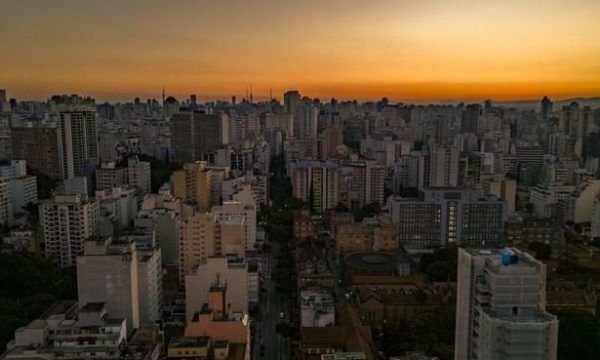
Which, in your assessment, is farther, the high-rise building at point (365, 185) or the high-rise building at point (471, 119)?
the high-rise building at point (471, 119)

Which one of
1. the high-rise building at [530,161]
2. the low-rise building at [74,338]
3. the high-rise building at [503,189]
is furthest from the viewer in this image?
the high-rise building at [530,161]

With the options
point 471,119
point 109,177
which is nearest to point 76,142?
point 109,177

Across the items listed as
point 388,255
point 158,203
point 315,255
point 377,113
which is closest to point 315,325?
point 315,255

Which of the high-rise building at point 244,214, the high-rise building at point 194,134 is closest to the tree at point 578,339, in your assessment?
the high-rise building at point 244,214

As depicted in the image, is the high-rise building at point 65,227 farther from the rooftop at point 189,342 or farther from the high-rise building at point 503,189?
the high-rise building at point 503,189

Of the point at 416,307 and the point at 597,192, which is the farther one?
the point at 597,192

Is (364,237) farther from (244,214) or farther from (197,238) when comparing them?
(197,238)

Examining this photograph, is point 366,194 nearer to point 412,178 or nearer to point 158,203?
point 412,178

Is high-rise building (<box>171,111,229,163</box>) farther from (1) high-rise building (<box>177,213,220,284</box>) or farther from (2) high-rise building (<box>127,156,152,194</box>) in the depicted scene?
(1) high-rise building (<box>177,213,220,284</box>)
